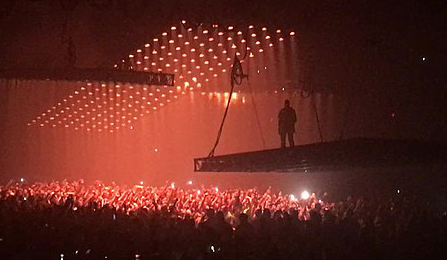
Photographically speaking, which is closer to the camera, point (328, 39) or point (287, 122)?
point (328, 39)

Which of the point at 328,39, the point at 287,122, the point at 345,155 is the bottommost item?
the point at 345,155

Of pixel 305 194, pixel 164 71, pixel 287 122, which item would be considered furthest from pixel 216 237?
pixel 305 194

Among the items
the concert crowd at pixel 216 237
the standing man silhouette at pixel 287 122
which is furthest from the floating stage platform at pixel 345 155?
the concert crowd at pixel 216 237

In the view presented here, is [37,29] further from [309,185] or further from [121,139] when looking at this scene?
[121,139]

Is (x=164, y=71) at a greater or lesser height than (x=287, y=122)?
greater

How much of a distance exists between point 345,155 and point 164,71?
6780mm

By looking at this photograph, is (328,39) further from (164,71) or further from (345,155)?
(164,71)

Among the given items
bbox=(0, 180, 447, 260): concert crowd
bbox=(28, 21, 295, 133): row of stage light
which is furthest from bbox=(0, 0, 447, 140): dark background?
bbox=(0, 180, 447, 260): concert crowd

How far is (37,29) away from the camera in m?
15.0

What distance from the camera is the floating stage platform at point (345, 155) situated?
12641mm

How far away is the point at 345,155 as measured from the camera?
13.4 metres

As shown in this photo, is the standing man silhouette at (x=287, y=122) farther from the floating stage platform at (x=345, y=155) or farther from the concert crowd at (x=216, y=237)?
the concert crowd at (x=216, y=237)

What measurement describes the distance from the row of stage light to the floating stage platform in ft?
6.78

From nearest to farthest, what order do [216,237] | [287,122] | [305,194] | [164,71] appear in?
Result: 1. [216,237]
2. [287,122]
3. [164,71]
4. [305,194]
